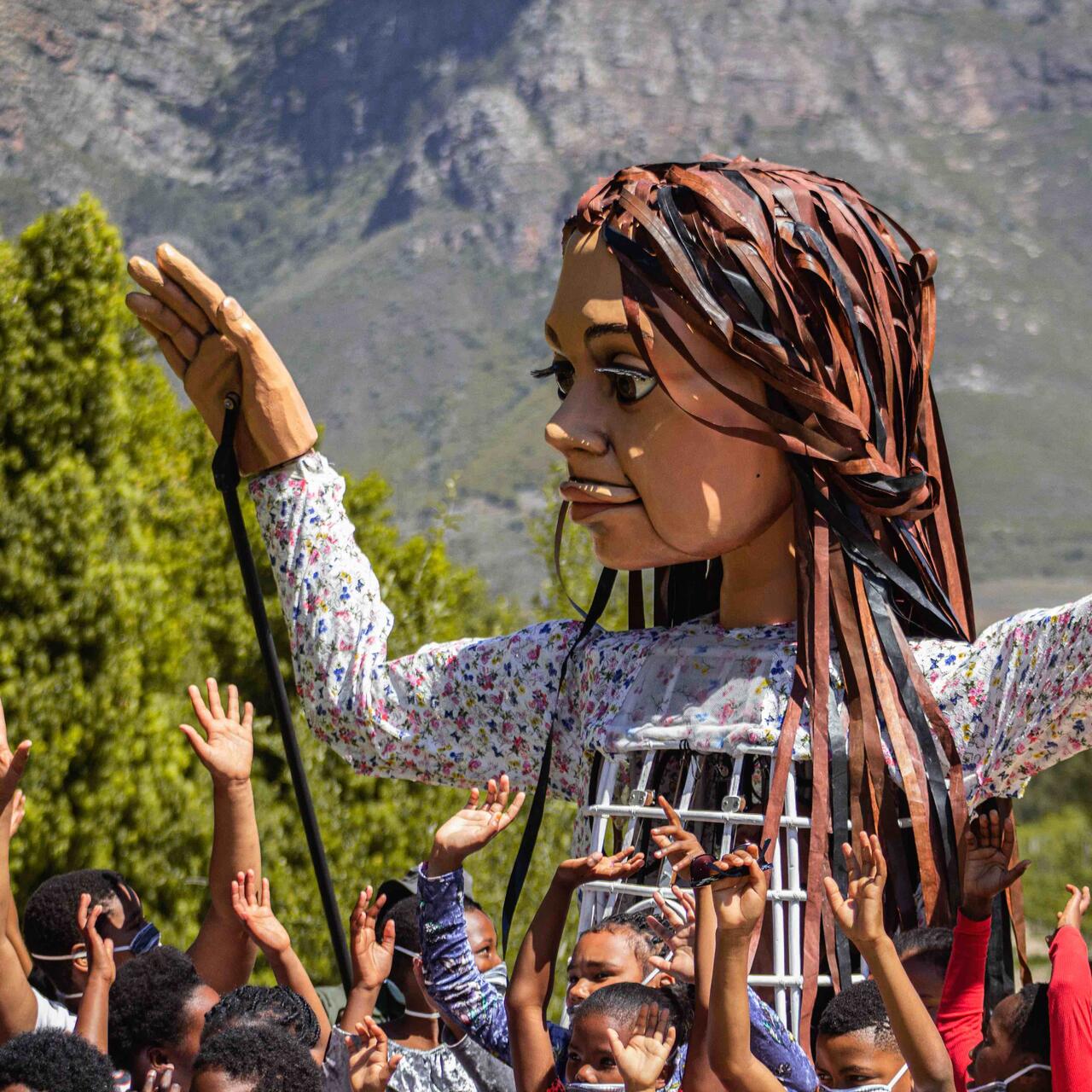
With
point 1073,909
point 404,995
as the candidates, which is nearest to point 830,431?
point 1073,909

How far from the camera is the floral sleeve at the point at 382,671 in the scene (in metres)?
3.72

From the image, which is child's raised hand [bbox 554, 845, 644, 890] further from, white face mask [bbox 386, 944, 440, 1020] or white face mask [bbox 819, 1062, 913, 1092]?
white face mask [bbox 386, 944, 440, 1020]

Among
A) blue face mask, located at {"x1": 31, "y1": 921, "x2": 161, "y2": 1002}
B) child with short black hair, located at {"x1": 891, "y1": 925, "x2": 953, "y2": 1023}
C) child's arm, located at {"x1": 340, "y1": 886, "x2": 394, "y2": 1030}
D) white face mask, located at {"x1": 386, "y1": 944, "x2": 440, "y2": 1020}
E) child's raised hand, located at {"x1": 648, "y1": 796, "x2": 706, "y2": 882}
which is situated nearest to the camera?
child's raised hand, located at {"x1": 648, "y1": 796, "x2": 706, "y2": 882}

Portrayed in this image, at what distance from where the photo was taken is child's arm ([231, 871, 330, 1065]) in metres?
3.64

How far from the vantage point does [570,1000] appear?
130 inches

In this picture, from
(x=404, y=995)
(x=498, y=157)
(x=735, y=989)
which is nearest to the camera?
(x=735, y=989)

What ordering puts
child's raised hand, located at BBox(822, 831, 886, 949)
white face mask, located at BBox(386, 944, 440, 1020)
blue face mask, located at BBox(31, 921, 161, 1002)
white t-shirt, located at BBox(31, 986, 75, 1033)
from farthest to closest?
white face mask, located at BBox(386, 944, 440, 1020)
blue face mask, located at BBox(31, 921, 161, 1002)
white t-shirt, located at BBox(31, 986, 75, 1033)
child's raised hand, located at BBox(822, 831, 886, 949)

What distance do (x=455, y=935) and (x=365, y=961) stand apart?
0.25m

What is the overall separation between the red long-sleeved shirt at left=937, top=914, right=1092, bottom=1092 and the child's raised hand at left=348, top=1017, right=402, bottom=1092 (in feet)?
3.15

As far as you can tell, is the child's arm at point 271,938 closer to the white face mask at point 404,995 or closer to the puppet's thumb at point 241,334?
the white face mask at point 404,995

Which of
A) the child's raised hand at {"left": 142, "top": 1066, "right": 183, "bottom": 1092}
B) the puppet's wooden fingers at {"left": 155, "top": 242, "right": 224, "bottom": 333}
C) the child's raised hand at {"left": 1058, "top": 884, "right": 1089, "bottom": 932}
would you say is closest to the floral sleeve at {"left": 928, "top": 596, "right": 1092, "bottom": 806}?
the child's raised hand at {"left": 1058, "top": 884, "right": 1089, "bottom": 932}

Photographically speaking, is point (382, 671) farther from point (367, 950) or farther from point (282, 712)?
point (367, 950)

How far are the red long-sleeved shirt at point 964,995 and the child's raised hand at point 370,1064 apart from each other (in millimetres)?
962

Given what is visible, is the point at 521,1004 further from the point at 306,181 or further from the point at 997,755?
the point at 306,181
